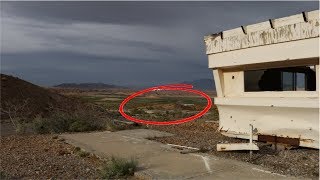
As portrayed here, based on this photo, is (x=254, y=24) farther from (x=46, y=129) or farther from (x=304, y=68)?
(x=46, y=129)

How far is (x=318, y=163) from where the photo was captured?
8227 millimetres

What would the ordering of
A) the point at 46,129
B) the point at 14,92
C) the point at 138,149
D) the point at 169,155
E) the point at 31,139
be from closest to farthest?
the point at 169,155
the point at 138,149
the point at 31,139
the point at 46,129
the point at 14,92

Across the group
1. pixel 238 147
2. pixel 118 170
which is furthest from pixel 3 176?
pixel 238 147

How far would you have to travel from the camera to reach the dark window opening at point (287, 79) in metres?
9.83

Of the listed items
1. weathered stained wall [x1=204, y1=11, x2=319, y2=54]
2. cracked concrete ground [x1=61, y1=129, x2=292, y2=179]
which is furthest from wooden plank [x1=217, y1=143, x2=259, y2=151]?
weathered stained wall [x1=204, y1=11, x2=319, y2=54]

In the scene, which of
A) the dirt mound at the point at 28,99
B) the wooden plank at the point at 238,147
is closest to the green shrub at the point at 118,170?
the wooden plank at the point at 238,147

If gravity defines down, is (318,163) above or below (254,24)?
below

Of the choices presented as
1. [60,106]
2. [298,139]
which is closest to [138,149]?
[298,139]

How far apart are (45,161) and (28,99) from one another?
21337mm

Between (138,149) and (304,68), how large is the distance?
14.2 feet

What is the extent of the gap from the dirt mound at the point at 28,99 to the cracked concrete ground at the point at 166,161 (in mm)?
15961

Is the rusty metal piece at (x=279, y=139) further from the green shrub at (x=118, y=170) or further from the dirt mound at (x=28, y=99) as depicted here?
the dirt mound at (x=28, y=99)

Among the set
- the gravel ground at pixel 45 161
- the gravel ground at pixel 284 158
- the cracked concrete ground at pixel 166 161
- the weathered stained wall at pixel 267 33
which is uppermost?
the weathered stained wall at pixel 267 33

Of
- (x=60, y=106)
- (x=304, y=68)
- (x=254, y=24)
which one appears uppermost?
(x=254, y=24)
